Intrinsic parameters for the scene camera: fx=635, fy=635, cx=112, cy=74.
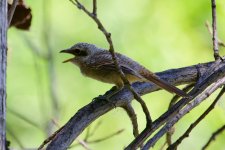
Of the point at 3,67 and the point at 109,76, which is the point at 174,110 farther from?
the point at 109,76

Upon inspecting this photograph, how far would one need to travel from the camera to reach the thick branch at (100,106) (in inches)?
96.3

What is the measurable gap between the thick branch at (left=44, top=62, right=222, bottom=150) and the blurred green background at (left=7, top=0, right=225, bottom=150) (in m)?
2.11

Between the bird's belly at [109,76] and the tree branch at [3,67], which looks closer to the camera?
the tree branch at [3,67]

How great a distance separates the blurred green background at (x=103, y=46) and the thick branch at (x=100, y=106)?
6.92 ft

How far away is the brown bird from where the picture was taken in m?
2.99

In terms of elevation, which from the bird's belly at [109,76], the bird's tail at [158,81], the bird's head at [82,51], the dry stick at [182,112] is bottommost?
the dry stick at [182,112]

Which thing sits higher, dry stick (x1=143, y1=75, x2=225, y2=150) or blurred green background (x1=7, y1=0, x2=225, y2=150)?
blurred green background (x1=7, y1=0, x2=225, y2=150)

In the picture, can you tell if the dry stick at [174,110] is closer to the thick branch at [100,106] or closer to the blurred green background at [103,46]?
the thick branch at [100,106]

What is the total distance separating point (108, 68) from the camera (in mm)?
3252


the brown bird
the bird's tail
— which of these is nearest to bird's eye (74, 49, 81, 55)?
the brown bird

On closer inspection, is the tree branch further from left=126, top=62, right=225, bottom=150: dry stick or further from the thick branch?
left=126, top=62, right=225, bottom=150: dry stick

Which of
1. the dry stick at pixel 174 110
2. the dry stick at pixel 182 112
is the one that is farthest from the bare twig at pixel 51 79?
the dry stick at pixel 174 110

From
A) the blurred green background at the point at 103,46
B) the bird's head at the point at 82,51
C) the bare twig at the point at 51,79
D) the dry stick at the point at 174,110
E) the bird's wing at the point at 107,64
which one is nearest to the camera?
the dry stick at the point at 174,110

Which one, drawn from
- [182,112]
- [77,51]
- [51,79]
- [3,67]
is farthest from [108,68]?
[51,79]
